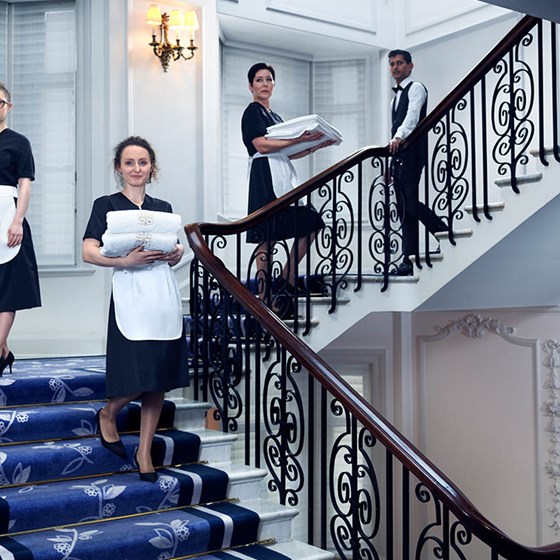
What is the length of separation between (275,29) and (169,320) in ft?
14.1

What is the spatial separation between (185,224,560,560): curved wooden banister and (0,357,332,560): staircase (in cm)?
66

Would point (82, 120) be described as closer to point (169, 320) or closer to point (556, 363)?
point (169, 320)

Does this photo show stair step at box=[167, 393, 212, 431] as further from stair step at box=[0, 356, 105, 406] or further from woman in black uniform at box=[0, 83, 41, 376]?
woman in black uniform at box=[0, 83, 41, 376]

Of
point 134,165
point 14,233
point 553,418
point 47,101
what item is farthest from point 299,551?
point 47,101

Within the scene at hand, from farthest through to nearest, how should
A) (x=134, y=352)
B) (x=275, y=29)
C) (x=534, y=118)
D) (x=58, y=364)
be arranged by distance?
1. (x=275, y=29)
2. (x=534, y=118)
3. (x=58, y=364)
4. (x=134, y=352)

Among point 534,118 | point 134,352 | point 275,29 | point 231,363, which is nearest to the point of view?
point 134,352

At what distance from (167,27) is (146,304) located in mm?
3615

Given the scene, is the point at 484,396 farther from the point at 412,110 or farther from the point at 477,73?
the point at 477,73

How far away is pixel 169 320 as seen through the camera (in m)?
3.68

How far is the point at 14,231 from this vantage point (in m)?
4.03

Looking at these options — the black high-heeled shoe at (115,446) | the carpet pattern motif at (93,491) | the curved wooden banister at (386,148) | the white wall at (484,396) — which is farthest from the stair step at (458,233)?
the black high-heeled shoe at (115,446)

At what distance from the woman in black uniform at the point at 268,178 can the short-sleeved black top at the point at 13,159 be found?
1.48 meters

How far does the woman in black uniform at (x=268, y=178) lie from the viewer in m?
5.15

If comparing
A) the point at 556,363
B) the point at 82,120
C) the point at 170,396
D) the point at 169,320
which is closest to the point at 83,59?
the point at 82,120
